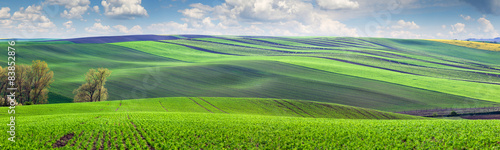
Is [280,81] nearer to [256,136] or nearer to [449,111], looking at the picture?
[449,111]

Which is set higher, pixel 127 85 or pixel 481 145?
pixel 481 145

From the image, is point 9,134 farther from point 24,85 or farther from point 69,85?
point 69,85

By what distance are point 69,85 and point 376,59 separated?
13138 cm

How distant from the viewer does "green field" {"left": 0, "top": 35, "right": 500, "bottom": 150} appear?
63.1 ft

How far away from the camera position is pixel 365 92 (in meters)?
77.4

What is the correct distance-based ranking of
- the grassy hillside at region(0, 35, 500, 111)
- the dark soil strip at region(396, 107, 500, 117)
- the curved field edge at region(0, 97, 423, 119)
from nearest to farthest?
the curved field edge at region(0, 97, 423, 119) < the dark soil strip at region(396, 107, 500, 117) < the grassy hillside at region(0, 35, 500, 111)

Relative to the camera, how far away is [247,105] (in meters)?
52.9

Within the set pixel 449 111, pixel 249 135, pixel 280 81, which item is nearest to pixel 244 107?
pixel 249 135

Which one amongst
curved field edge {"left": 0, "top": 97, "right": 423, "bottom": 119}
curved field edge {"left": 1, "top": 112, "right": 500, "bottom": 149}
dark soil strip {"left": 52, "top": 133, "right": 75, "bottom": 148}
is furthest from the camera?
curved field edge {"left": 0, "top": 97, "right": 423, "bottom": 119}

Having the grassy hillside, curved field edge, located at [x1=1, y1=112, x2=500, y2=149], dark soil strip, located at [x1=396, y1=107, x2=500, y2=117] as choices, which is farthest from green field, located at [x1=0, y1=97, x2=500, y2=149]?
the grassy hillside

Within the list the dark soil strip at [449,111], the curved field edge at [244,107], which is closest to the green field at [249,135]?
the curved field edge at [244,107]

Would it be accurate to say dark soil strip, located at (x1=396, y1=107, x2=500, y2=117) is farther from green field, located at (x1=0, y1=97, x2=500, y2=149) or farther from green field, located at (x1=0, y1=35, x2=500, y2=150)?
green field, located at (x1=0, y1=97, x2=500, y2=149)

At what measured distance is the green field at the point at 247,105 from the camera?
63.1 feet

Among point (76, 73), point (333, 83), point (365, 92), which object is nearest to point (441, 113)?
point (365, 92)
